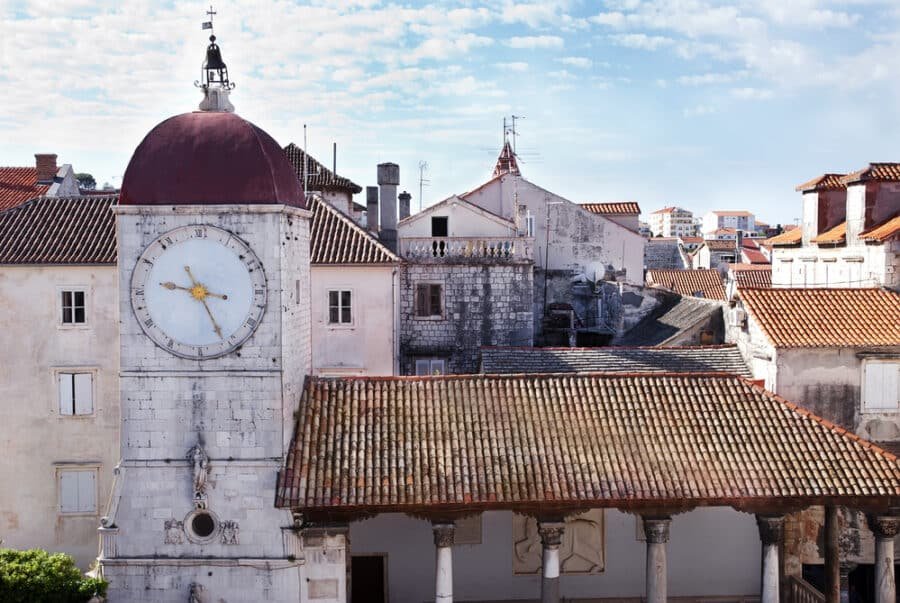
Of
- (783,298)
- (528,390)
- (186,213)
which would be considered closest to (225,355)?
(186,213)

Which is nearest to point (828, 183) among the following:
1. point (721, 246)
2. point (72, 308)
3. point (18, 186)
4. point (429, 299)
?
point (429, 299)

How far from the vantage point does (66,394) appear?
28.4m

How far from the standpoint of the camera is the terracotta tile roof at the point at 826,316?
23.1 m

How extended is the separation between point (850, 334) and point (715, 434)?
6661mm

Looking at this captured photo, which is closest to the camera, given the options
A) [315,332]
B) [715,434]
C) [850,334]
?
[715,434]

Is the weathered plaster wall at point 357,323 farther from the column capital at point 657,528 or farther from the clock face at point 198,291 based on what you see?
the column capital at point 657,528

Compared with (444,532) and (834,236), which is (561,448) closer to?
(444,532)

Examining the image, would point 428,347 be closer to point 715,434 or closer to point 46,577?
point 715,434

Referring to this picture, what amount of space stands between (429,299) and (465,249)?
230cm

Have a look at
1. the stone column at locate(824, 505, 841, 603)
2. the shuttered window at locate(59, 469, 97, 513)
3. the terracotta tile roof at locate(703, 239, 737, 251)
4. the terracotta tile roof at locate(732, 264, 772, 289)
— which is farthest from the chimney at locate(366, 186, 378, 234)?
the terracotta tile roof at locate(703, 239, 737, 251)

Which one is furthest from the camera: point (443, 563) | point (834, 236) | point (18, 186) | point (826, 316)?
point (18, 186)

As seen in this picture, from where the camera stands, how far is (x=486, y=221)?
35.6 m

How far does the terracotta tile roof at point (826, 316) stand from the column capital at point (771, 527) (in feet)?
19.2

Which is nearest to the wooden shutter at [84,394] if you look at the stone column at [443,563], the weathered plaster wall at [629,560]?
the weathered plaster wall at [629,560]
